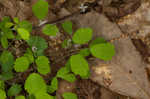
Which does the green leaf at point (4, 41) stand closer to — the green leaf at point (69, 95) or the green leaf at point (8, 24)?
the green leaf at point (8, 24)

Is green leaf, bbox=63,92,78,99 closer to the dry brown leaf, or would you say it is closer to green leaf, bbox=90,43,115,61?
the dry brown leaf

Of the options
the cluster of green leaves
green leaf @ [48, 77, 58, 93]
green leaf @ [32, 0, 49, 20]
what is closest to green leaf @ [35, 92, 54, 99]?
the cluster of green leaves

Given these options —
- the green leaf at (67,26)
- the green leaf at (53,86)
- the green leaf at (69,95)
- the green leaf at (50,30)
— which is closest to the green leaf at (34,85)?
the green leaf at (53,86)

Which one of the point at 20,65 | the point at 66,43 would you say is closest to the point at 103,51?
the point at 66,43

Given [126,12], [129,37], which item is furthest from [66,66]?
[126,12]

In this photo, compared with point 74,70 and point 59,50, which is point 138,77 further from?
point 59,50
